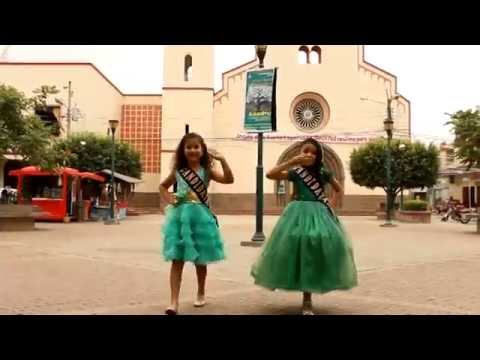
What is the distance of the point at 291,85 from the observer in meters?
43.3

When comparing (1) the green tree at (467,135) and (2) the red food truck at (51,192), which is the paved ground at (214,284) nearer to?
(1) the green tree at (467,135)

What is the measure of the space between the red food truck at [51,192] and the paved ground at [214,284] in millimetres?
11889

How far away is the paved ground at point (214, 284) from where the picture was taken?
5684 mm

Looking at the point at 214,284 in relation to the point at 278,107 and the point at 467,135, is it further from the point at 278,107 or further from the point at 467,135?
the point at 278,107

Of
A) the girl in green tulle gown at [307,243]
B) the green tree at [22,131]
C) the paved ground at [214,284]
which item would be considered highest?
the green tree at [22,131]

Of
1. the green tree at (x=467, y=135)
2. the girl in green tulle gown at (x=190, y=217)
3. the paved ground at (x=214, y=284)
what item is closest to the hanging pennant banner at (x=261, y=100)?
the paved ground at (x=214, y=284)

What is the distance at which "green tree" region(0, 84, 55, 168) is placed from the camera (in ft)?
56.7

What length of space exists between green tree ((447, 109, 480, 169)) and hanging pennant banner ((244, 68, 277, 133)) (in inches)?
324

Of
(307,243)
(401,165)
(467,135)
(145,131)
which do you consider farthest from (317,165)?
(145,131)

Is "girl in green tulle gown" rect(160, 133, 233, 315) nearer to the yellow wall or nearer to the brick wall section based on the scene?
the yellow wall

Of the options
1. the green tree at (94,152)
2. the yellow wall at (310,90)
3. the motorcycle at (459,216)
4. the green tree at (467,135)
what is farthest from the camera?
the yellow wall at (310,90)
